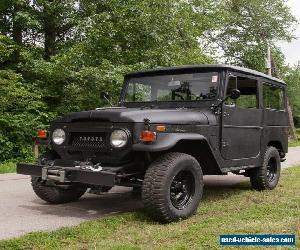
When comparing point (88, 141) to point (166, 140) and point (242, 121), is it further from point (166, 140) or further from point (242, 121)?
point (242, 121)

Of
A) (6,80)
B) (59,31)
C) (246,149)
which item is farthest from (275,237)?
(59,31)

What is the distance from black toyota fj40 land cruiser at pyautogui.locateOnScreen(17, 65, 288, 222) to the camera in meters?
A: 5.81

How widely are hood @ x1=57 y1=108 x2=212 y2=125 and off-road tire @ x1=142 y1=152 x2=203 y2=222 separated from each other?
1.59 ft

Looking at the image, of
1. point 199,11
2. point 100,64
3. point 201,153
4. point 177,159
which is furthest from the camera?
point 199,11

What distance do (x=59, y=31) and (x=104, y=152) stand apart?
551 inches

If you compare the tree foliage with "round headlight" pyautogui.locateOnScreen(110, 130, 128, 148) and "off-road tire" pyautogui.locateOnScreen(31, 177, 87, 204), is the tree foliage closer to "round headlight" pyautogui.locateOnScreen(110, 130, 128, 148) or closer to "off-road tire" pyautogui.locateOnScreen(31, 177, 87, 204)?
"off-road tire" pyautogui.locateOnScreen(31, 177, 87, 204)

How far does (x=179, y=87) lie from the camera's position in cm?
730

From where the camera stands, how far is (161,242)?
493 cm

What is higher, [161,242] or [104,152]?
[104,152]

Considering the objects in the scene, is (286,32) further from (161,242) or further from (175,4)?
(161,242)

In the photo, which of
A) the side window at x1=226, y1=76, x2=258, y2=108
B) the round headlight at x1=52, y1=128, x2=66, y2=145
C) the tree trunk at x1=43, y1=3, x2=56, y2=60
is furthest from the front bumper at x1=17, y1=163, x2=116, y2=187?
the tree trunk at x1=43, y1=3, x2=56, y2=60

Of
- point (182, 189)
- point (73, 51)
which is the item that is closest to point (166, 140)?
point (182, 189)

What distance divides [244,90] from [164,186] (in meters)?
2.93

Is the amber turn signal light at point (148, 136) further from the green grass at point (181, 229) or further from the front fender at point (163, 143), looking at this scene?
the green grass at point (181, 229)
